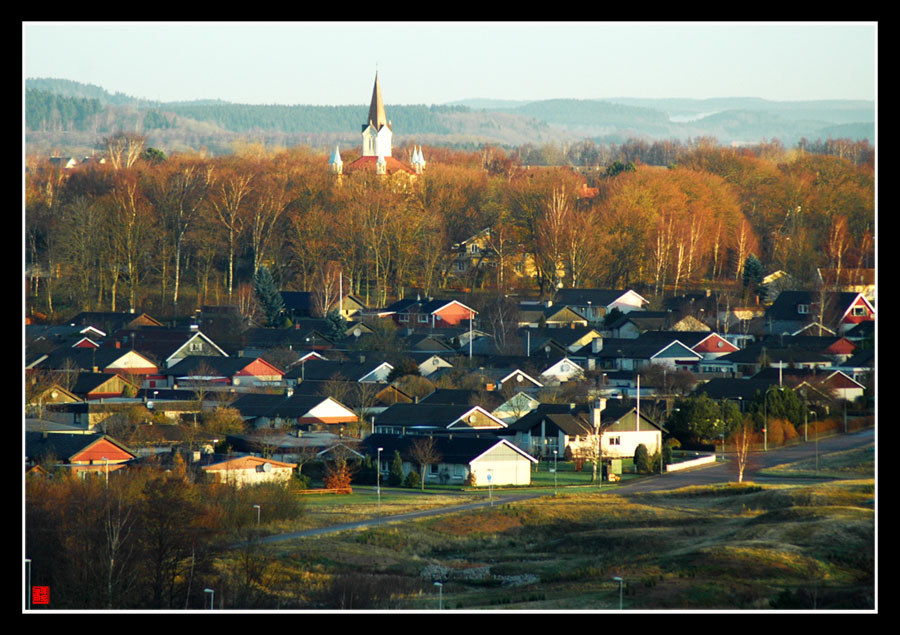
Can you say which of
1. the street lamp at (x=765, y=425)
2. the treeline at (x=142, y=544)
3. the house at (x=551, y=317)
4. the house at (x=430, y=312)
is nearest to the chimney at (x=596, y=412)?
the street lamp at (x=765, y=425)

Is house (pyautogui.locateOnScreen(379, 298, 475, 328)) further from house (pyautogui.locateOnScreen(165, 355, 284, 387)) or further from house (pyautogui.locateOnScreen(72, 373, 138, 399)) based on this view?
house (pyautogui.locateOnScreen(72, 373, 138, 399))

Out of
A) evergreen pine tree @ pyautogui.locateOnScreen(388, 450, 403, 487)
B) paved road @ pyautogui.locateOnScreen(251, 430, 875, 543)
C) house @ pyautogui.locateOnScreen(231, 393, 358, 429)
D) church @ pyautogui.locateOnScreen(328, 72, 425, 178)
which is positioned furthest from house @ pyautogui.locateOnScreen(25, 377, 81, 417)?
church @ pyautogui.locateOnScreen(328, 72, 425, 178)

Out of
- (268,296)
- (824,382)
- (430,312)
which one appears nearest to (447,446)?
(824,382)

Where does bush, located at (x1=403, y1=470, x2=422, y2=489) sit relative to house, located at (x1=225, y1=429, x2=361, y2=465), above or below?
below

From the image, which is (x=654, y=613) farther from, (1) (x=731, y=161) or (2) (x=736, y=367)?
(1) (x=731, y=161)

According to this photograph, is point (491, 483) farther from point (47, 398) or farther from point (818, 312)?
point (818, 312)

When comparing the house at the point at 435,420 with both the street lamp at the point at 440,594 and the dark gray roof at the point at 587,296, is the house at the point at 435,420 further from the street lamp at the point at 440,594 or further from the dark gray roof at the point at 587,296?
the dark gray roof at the point at 587,296
